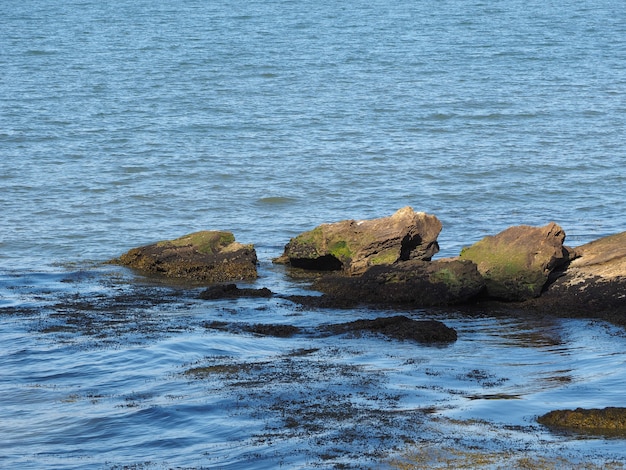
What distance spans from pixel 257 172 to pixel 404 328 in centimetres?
1427

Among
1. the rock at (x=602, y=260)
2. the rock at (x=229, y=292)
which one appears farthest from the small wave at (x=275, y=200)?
the rock at (x=602, y=260)

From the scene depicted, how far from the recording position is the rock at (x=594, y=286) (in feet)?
41.6

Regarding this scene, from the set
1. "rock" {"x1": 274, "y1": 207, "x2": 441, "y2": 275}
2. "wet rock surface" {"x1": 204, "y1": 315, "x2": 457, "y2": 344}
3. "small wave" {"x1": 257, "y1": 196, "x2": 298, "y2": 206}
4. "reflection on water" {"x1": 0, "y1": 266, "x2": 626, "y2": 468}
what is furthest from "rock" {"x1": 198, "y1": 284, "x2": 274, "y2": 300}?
"small wave" {"x1": 257, "y1": 196, "x2": 298, "y2": 206}

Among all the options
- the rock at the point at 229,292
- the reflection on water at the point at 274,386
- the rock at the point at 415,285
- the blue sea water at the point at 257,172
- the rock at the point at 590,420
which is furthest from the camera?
the rock at the point at 229,292

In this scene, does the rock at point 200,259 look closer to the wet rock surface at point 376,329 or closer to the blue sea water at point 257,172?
the blue sea water at point 257,172

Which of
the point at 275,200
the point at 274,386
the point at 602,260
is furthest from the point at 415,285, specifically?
the point at 275,200

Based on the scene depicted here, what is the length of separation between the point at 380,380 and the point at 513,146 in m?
19.9

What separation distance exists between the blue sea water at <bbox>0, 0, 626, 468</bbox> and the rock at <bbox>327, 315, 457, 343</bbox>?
29cm

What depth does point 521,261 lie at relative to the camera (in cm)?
1340

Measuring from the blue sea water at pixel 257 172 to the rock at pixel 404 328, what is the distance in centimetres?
29

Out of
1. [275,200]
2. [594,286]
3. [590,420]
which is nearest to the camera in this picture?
[590,420]

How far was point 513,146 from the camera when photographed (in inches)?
1126

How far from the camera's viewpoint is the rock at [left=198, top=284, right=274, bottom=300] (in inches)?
549

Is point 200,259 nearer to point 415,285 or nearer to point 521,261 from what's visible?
point 415,285
